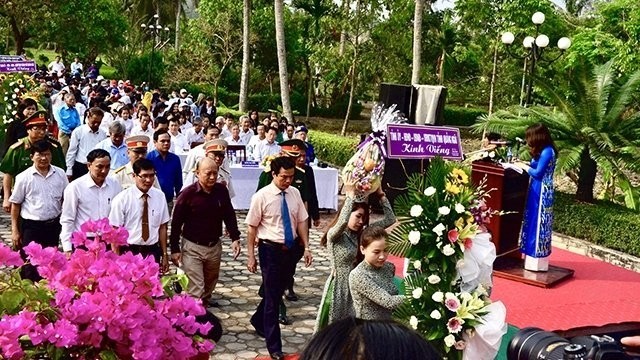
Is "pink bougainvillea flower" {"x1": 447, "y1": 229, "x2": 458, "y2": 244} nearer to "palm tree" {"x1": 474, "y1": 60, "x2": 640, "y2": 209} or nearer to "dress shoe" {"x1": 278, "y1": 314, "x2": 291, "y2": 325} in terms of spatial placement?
"dress shoe" {"x1": 278, "y1": 314, "x2": 291, "y2": 325}

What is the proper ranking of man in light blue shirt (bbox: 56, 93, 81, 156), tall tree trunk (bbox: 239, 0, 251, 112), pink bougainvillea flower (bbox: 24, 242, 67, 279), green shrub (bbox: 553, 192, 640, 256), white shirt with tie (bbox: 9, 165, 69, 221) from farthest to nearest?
tall tree trunk (bbox: 239, 0, 251, 112) → man in light blue shirt (bbox: 56, 93, 81, 156) → green shrub (bbox: 553, 192, 640, 256) → white shirt with tie (bbox: 9, 165, 69, 221) → pink bougainvillea flower (bbox: 24, 242, 67, 279)

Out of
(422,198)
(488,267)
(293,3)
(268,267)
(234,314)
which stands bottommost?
(234,314)

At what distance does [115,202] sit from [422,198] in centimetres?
264

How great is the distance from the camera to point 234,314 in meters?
7.11

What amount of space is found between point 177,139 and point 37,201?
249 inches

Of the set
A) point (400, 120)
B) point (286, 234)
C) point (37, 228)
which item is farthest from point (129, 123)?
point (286, 234)

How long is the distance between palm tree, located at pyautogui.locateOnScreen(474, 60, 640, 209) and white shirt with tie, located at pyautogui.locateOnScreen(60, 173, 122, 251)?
7224 mm

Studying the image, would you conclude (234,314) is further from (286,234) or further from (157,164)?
(157,164)

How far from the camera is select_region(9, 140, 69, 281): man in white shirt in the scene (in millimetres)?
6430

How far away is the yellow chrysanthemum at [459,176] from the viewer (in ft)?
15.9

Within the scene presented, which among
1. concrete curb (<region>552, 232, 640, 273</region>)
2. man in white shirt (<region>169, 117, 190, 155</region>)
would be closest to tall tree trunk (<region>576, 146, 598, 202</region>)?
concrete curb (<region>552, 232, 640, 273</region>)

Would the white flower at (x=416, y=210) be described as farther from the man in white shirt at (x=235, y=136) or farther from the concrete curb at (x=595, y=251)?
the man in white shirt at (x=235, y=136)

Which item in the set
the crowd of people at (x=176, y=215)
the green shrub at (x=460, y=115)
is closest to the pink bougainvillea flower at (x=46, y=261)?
the crowd of people at (x=176, y=215)

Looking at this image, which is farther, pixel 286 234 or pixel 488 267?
pixel 286 234
